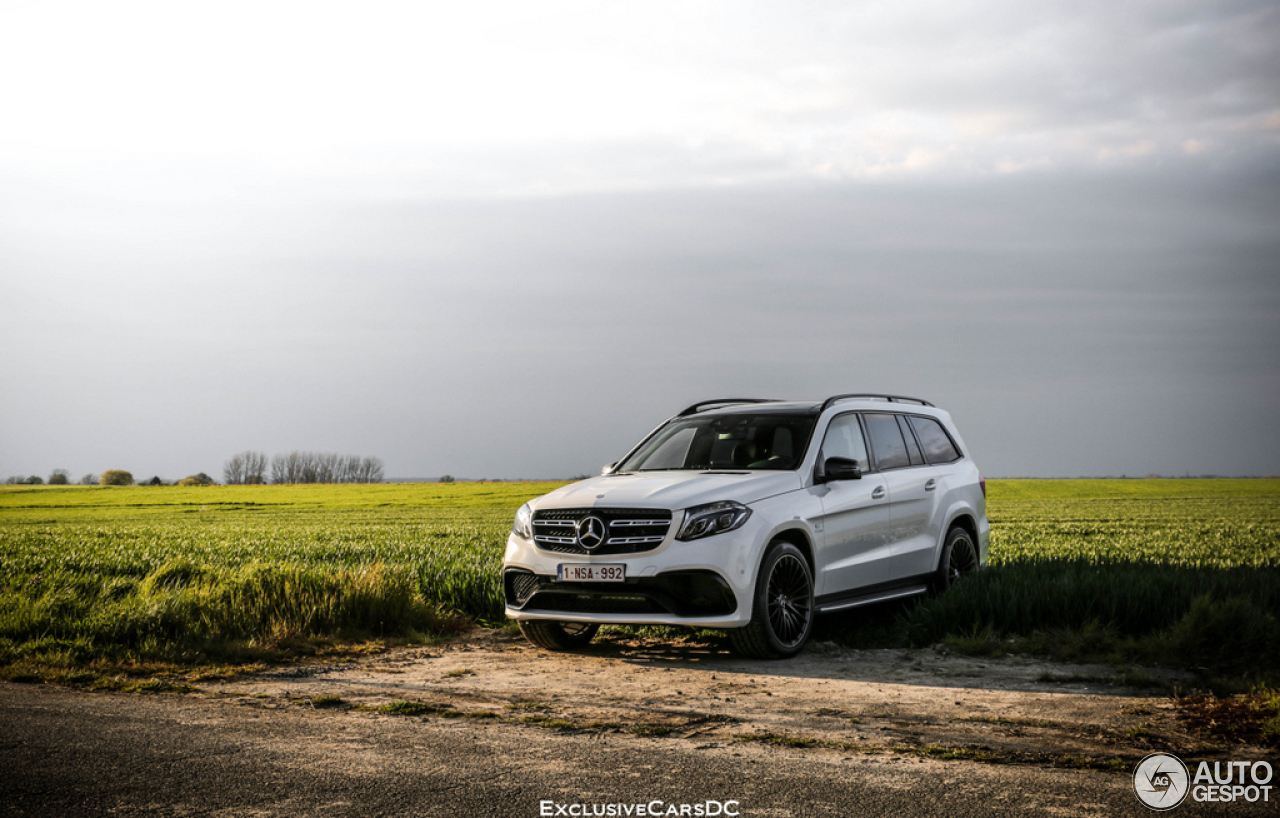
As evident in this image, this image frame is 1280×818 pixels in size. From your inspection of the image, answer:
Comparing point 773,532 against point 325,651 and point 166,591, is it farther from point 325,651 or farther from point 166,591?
point 166,591

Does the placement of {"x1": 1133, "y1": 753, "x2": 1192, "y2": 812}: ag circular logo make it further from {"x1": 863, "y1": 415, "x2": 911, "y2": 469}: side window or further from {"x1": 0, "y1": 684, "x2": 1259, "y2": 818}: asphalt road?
{"x1": 863, "y1": 415, "x2": 911, "y2": 469}: side window

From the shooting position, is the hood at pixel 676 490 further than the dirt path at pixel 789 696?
Yes

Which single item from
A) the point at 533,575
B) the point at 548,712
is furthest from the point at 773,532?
the point at 548,712

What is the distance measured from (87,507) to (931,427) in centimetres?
5802

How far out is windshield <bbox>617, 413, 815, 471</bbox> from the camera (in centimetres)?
941

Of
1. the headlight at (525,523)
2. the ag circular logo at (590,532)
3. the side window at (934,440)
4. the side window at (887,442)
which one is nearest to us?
the ag circular logo at (590,532)

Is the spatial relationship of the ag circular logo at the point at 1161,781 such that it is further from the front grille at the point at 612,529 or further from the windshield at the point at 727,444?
the windshield at the point at 727,444

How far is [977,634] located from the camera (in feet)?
29.7

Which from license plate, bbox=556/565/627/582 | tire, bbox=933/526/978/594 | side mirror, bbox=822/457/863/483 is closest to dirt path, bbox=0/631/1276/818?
license plate, bbox=556/565/627/582

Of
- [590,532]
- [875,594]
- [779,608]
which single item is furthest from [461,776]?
[875,594]

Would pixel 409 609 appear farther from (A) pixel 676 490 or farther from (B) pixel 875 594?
(B) pixel 875 594

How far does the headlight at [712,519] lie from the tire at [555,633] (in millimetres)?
1700

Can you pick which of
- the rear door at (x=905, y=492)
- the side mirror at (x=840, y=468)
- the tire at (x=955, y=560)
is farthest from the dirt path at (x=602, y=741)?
the tire at (x=955, y=560)

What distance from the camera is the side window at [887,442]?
1023 centimetres
